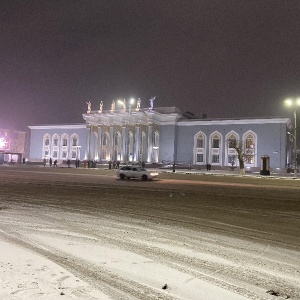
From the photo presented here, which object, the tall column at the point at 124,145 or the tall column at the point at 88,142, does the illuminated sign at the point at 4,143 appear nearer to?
the tall column at the point at 88,142

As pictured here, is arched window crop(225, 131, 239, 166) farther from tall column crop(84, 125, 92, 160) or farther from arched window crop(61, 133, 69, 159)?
arched window crop(61, 133, 69, 159)

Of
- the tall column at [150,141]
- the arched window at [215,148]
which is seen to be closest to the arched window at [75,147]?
the tall column at [150,141]

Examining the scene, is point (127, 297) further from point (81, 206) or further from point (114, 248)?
point (81, 206)

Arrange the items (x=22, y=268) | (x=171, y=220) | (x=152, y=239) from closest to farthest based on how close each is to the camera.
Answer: (x=22, y=268) → (x=152, y=239) → (x=171, y=220)

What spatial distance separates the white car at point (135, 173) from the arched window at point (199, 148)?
43210mm

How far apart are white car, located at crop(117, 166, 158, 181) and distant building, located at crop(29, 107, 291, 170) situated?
3571 centimetres

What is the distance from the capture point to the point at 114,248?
6484 millimetres

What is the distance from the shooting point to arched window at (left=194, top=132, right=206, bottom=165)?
7131 cm

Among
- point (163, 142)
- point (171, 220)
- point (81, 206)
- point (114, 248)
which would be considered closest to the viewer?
point (114, 248)

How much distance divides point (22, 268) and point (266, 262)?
4008mm

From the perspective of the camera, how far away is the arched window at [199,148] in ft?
234

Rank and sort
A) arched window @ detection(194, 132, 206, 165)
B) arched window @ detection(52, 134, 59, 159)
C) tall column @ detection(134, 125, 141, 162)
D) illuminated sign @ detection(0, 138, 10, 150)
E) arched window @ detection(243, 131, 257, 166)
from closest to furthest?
arched window @ detection(243, 131, 257, 166)
illuminated sign @ detection(0, 138, 10, 150)
arched window @ detection(194, 132, 206, 165)
tall column @ detection(134, 125, 141, 162)
arched window @ detection(52, 134, 59, 159)

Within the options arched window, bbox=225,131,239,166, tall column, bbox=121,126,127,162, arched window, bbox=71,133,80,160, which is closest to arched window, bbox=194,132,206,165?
arched window, bbox=225,131,239,166

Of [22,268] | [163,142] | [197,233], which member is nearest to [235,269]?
[197,233]
